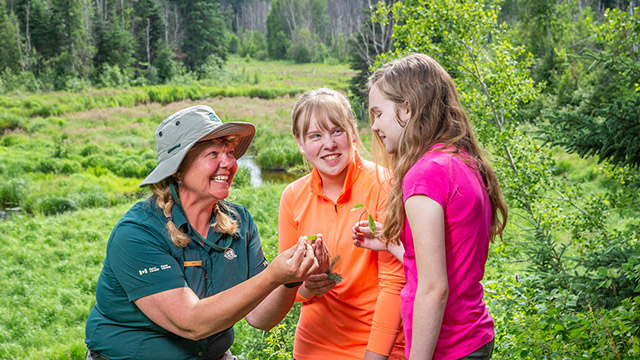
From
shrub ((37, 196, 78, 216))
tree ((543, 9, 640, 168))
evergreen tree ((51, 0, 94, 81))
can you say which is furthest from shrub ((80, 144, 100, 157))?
evergreen tree ((51, 0, 94, 81))

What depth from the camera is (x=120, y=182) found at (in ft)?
53.5

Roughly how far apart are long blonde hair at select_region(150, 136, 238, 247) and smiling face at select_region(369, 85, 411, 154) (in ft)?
2.83

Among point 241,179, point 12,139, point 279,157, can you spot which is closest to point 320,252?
point 241,179

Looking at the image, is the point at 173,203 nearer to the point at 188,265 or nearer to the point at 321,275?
the point at 188,265

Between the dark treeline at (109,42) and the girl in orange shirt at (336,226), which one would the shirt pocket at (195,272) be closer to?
the girl in orange shirt at (336,226)

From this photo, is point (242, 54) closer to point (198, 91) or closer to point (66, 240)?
point (198, 91)

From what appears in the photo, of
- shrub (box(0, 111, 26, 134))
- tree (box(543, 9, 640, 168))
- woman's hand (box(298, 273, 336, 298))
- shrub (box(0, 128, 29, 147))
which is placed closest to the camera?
woman's hand (box(298, 273, 336, 298))

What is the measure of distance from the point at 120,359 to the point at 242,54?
69347mm

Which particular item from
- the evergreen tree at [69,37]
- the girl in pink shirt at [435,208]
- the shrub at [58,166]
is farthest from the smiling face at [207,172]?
the evergreen tree at [69,37]

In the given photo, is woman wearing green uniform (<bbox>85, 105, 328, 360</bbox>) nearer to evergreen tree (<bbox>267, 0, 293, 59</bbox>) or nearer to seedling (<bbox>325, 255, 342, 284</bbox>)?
seedling (<bbox>325, 255, 342, 284</bbox>)

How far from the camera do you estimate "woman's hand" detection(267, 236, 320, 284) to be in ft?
7.06

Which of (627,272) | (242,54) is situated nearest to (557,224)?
(627,272)

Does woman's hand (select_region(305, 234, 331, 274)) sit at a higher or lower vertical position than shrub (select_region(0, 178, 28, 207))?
higher

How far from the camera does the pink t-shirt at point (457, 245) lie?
1855 mm
